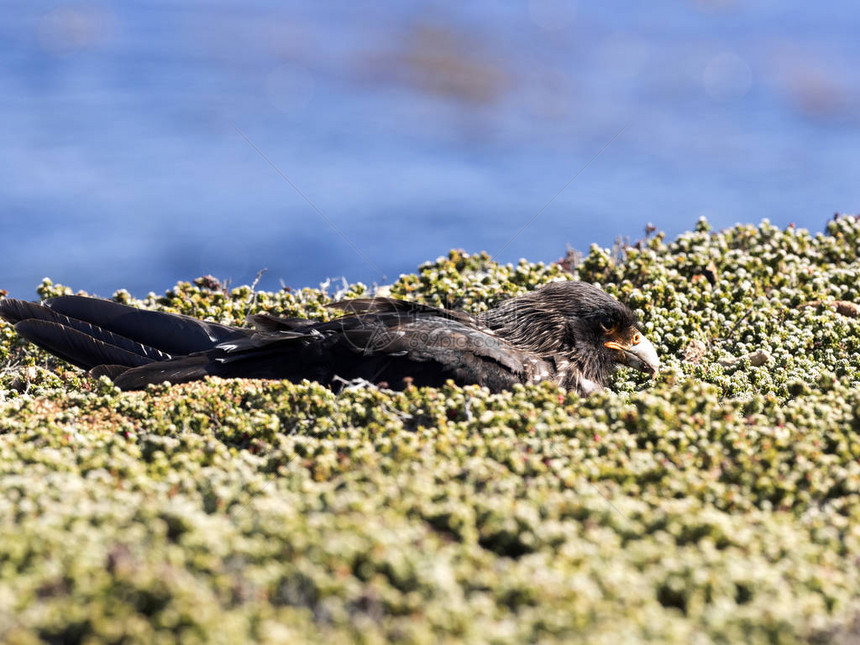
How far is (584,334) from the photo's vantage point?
22.7ft

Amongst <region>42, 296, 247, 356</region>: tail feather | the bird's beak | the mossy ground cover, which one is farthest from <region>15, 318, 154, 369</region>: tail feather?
the bird's beak

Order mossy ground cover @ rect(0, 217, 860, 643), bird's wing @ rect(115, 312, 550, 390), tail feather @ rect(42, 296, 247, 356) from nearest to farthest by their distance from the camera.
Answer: mossy ground cover @ rect(0, 217, 860, 643), bird's wing @ rect(115, 312, 550, 390), tail feather @ rect(42, 296, 247, 356)

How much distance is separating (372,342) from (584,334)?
1.89 m

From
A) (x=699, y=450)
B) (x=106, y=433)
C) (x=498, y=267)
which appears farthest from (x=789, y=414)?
(x=498, y=267)

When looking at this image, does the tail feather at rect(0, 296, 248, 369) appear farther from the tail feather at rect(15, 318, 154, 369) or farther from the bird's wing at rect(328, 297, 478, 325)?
the bird's wing at rect(328, 297, 478, 325)

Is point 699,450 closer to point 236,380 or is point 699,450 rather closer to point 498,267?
point 236,380

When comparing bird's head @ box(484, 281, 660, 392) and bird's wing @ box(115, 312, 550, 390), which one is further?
bird's head @ box(484, 281, 660, 392)

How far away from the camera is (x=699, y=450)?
4316mm

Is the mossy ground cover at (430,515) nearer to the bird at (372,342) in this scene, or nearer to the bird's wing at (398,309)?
the bird at (372,342)

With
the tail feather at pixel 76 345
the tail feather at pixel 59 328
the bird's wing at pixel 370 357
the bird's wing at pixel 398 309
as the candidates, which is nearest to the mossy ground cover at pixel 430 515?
the tail feather at pixel 76 345

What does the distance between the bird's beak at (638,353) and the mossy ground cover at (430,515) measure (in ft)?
1.35

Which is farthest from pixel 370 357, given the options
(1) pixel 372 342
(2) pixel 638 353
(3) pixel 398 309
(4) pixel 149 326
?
(2) pixel 638 353

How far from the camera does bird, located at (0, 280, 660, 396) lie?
6086 mm

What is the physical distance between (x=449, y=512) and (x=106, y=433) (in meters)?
2.64
